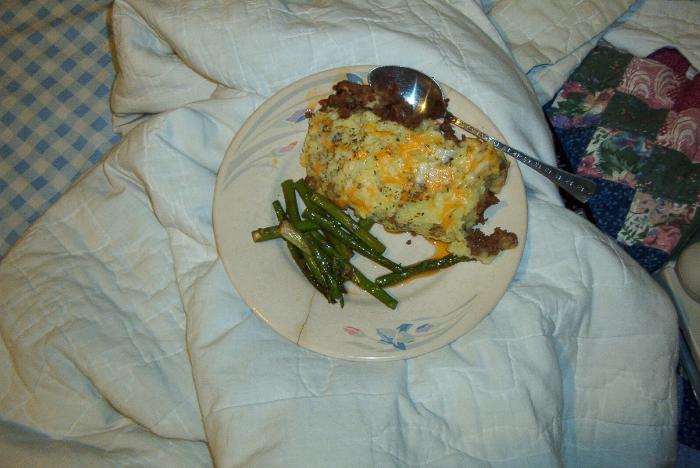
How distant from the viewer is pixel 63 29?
2.95m

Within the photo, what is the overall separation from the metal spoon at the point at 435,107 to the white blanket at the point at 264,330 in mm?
121

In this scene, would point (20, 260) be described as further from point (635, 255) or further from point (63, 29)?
point (635, 255)

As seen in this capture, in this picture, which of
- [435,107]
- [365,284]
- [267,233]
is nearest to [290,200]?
[267,233]

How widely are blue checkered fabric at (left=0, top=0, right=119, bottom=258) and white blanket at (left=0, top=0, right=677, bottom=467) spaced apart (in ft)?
1.22

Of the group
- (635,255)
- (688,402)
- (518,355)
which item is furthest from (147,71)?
(688,402)

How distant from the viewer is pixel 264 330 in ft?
6.93

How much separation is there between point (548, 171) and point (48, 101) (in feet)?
8.65

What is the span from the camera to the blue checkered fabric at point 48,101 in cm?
264

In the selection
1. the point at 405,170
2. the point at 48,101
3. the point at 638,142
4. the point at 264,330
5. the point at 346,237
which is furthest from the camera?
the point at 48,101

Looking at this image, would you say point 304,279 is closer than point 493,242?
No

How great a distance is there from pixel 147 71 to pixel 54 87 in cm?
74

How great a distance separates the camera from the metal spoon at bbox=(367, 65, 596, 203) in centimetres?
219

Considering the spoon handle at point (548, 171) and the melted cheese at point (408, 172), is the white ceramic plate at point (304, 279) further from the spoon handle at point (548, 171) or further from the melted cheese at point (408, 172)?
the melted cheese at point (408, 172)

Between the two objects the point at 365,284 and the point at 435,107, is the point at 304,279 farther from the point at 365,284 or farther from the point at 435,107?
the point at 435,107
